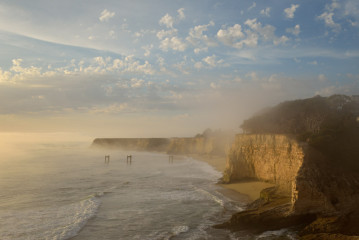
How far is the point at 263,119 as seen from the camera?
30.3m

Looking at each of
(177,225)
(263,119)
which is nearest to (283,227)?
(177,225)

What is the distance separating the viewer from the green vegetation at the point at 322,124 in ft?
59.0

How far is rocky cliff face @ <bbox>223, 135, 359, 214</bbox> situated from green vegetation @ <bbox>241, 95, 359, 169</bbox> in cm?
115

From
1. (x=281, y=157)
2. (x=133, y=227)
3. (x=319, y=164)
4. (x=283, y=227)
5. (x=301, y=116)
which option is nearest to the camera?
(x=283, y=227)

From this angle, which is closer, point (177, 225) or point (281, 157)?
point (177, 225)

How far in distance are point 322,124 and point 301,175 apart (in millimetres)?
9087

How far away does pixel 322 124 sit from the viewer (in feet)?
72.4

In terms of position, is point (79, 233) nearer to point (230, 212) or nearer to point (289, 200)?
point (230, 212)

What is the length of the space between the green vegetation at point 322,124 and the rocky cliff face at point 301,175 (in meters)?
1.15

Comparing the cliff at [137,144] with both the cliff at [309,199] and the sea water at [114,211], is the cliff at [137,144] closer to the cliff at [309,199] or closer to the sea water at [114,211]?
the sea water at [114,211]

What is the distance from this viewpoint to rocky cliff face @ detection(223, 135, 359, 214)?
14.7m

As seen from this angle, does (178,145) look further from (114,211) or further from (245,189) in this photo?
(114,211)

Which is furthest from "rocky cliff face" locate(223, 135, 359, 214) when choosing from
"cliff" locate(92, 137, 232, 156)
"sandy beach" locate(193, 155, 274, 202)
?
"cliff" locate(92, 137, 232, 156)

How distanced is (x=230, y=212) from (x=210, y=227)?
329cm
